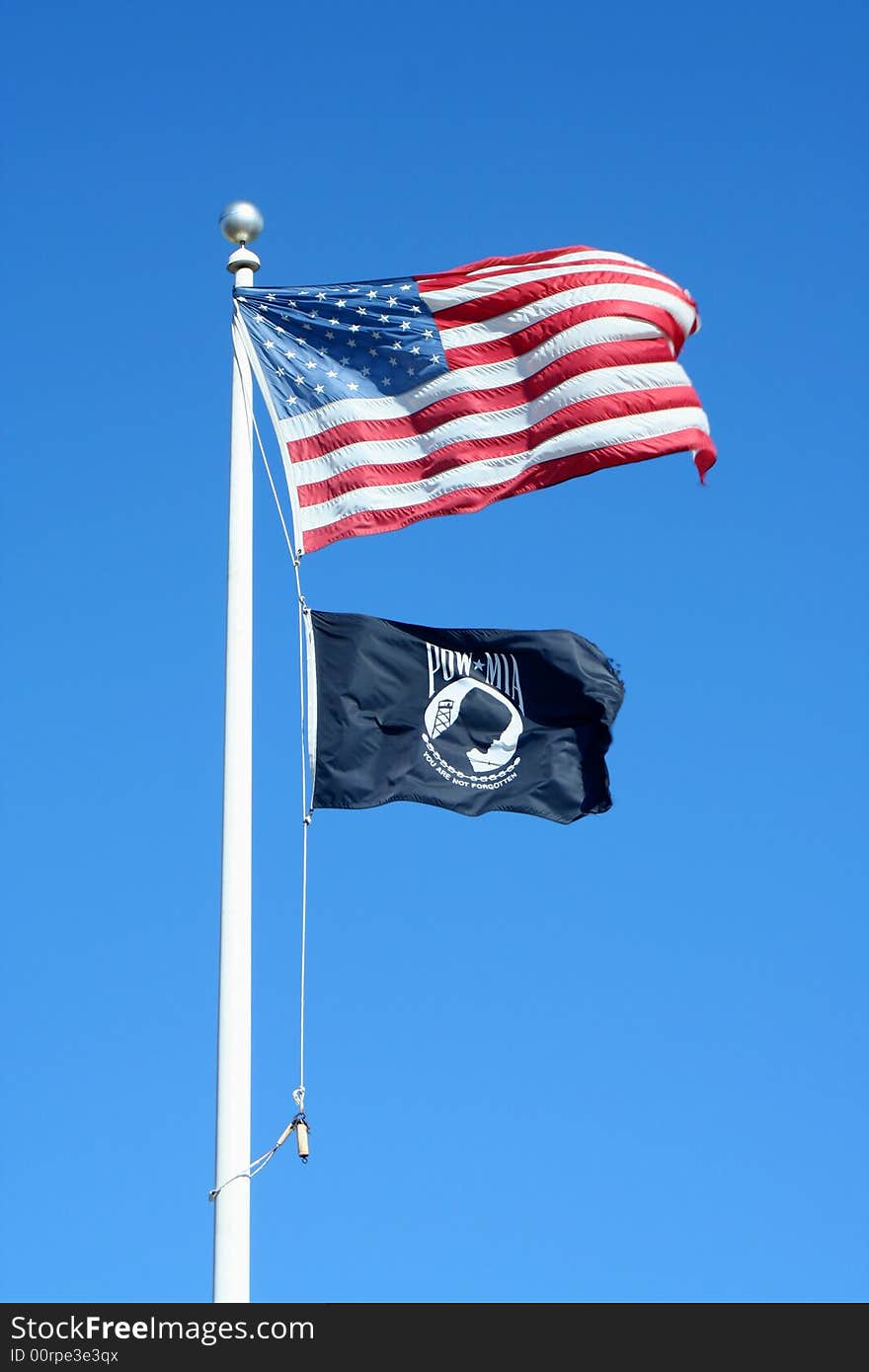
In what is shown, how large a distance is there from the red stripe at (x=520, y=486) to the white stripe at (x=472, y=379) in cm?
94

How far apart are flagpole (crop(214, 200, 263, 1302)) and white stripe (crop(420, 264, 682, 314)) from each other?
249 centimetres

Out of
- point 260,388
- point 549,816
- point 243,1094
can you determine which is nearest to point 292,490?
point 260,388

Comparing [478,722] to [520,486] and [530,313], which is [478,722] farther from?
[530,313]

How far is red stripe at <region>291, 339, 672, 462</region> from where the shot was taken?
2089 cm

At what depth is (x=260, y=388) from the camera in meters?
20.7

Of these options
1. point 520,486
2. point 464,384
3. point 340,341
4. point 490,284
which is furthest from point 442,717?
point 490,284

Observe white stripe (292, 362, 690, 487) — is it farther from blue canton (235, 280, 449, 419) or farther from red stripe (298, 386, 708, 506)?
blue canton (235, 280, 449, 419)

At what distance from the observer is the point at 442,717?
20.7 metres

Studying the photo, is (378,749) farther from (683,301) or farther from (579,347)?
(683,301)

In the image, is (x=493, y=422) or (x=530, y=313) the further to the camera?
(x=530, y=313)

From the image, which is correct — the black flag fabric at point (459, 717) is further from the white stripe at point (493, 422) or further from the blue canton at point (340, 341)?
the blue canton at point (340, 341)

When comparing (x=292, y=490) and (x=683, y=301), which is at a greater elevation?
(x=683, y=301)

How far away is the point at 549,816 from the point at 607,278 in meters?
5.30

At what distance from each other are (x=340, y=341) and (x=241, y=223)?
1450 millimetres
